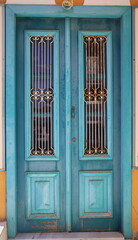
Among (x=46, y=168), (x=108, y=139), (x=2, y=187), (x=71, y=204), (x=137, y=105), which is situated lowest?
(x=71, y=204)

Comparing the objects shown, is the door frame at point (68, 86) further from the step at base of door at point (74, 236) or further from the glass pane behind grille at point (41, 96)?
the glass pane behind grille at point (41, 96)

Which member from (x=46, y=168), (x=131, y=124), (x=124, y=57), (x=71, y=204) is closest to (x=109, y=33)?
(x=124, y=57)

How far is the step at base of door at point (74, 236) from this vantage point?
9.88 feet

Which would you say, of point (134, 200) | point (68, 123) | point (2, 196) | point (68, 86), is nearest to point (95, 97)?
point (68, 86)

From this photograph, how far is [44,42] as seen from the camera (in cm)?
311

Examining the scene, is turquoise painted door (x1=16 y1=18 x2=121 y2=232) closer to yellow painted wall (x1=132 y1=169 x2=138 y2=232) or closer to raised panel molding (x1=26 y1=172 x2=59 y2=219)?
raised panel molding (x1=26 y1=172 x2=59 y2=219)

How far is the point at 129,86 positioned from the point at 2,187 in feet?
6.34

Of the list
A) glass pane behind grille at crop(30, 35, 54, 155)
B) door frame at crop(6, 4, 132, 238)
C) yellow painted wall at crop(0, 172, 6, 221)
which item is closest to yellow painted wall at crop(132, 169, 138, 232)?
door frame at crop(6, 4, 132, 238)

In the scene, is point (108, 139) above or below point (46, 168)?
above

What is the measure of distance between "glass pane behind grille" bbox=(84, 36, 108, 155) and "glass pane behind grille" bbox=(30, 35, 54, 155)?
446 millimetres

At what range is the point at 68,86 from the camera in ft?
10.2

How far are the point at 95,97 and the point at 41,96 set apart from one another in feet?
2.19

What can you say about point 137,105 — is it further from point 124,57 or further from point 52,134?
point 52,134

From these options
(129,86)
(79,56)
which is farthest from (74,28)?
(129,86)
